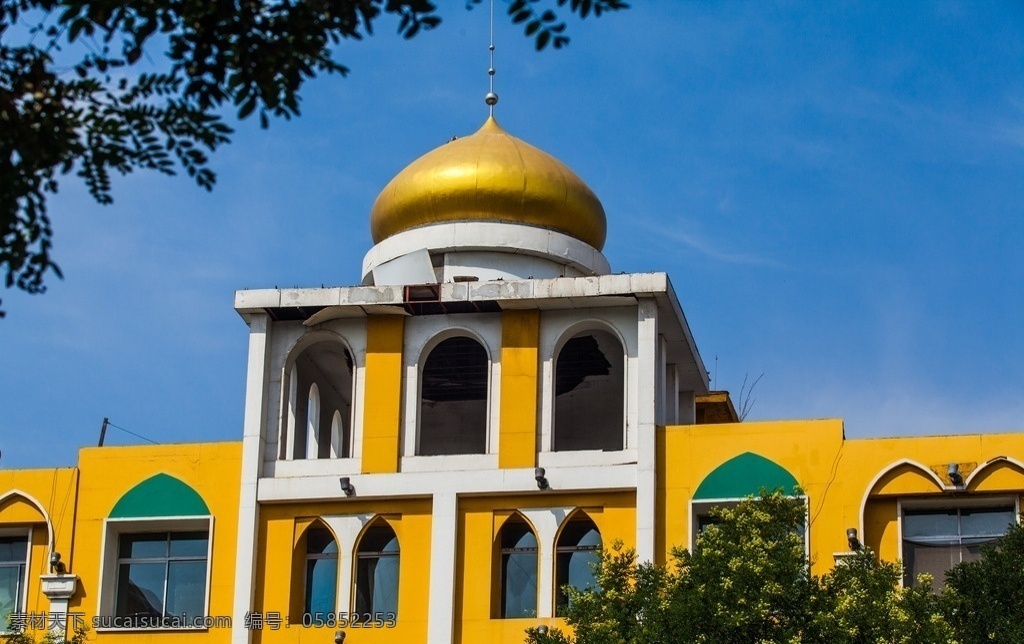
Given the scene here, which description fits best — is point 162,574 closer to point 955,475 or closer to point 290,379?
point 290,379

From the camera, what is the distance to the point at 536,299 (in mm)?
30328

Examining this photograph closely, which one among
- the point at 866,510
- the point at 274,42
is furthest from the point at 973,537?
the point at 274,42

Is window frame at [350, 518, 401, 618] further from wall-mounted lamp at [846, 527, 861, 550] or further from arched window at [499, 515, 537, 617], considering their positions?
wall-mounted lamp at [846, 527, 861, 550]

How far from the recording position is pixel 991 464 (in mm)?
28281

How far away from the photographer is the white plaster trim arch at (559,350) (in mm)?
30047

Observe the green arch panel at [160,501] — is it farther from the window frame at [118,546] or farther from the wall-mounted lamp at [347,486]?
the wall-mounted lamp at [347,486]

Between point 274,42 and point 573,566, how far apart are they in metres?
21.3

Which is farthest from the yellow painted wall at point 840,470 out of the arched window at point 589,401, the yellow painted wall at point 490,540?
the arched window at point 589,401

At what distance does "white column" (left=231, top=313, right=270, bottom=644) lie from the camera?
29.9 metres

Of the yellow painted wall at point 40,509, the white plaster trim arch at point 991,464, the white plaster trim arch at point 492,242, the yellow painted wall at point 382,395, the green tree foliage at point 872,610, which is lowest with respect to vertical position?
the green tree foliage at point 872,610

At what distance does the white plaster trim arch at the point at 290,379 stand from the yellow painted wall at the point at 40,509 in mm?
3592

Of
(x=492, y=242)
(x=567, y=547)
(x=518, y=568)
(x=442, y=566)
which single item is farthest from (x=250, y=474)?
(x=492, y=242)

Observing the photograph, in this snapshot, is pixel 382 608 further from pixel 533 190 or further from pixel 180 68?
pixel 180 68

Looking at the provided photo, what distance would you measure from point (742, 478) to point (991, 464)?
3719 mm
